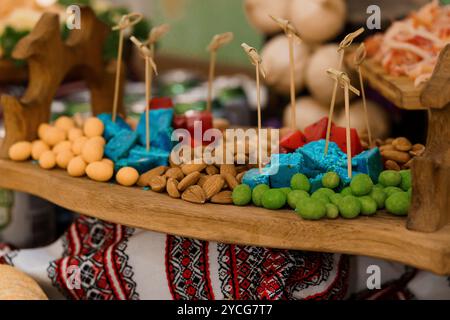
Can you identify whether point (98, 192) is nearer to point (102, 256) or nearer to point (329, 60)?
point (102, 256)

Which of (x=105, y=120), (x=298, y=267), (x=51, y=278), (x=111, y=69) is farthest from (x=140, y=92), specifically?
(x=298, y=267)

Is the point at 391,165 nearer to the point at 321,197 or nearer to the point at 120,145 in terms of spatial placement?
the point at 321,197

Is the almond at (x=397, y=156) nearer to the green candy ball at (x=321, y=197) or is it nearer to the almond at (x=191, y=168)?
Answer: the green candy ball at (x=321, y=197)

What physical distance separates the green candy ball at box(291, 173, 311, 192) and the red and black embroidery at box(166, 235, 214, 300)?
0.27 m

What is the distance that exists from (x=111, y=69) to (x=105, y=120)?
0.34 m

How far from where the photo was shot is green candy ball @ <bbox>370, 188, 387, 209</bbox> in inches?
52.0

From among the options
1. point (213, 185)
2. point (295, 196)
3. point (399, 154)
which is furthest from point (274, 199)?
point (399, 154)

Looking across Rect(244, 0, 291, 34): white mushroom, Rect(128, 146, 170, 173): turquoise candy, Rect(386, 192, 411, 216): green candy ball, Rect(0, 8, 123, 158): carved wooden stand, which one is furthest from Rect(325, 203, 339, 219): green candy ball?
Rect(244, 0, 291, 34): white mushroom

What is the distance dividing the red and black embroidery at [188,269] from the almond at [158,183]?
0.15 m

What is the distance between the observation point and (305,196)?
4.33 feet

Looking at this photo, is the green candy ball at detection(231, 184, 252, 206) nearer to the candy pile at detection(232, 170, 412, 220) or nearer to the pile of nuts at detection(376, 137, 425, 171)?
the candy pile at detection(232, 170, 412, 220)

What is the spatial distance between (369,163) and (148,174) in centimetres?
49

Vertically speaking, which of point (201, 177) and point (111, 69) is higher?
point (111, 69)
